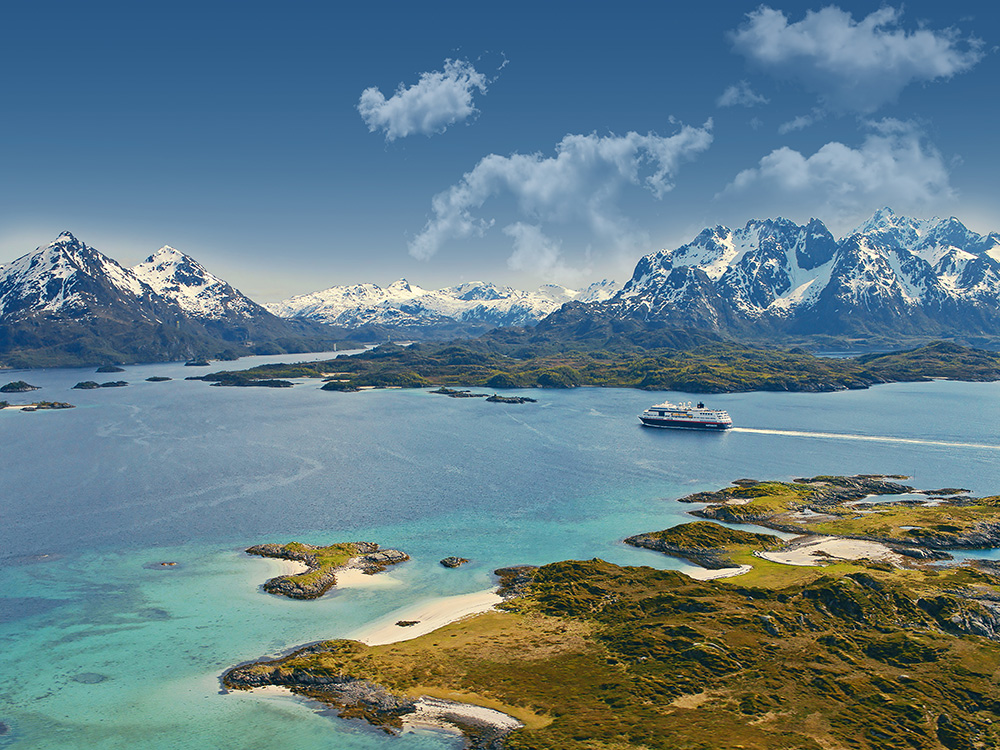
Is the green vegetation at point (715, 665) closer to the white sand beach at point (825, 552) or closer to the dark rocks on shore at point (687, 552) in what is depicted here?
the white sand beach at point (825, 552)

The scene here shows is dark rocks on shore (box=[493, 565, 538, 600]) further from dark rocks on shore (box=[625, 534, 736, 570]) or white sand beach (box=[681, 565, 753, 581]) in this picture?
white sand beach (box=[681, 565, 753, 581])

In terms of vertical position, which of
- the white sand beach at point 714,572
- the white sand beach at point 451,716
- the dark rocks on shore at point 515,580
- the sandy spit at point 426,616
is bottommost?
the white sand beach at point 451,716

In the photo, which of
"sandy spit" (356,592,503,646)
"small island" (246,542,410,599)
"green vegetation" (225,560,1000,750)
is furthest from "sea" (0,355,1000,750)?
"green vegetation" (225,560,1000,750)

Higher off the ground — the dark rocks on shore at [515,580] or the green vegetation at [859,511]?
the green vegetation at [859,511]

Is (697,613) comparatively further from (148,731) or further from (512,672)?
(148,731)

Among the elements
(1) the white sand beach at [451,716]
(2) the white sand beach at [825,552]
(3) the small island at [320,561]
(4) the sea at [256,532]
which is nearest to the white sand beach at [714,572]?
(4) the sea at [256,532]

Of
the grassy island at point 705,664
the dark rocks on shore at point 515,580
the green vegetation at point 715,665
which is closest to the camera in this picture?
the green vegetation at point 715,665
